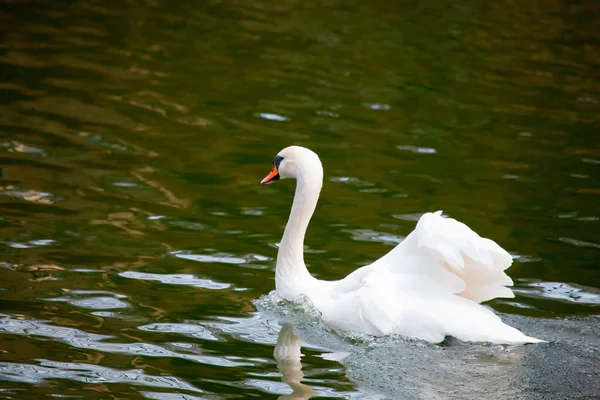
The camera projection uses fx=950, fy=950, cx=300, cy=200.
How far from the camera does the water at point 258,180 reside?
580 centimetres

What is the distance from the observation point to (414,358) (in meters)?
5.86

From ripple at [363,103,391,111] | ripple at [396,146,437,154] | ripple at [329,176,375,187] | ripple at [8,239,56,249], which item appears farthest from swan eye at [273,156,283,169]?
ripple at [363,103,391,111]

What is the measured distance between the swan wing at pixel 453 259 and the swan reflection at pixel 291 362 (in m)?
0.73

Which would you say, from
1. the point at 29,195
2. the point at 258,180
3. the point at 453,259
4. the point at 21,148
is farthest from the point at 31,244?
the point at 453,259

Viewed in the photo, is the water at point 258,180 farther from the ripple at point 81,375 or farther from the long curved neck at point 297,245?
the long curved neck at point 297,245

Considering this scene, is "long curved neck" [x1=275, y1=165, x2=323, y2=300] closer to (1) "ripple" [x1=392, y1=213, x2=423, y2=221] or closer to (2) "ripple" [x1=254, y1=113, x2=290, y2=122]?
(1) "ripple" [x1=392, y1=213, x2=423, y2=221]

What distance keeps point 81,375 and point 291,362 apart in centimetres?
129

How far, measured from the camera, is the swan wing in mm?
5941

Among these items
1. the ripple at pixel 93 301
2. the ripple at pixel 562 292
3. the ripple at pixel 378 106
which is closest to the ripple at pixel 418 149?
the ripple at pixel 378 106

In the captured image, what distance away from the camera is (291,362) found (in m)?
5.94

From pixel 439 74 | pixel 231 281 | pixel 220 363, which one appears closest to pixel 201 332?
pixel 220 363

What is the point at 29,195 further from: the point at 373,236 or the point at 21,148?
the point at 373,236

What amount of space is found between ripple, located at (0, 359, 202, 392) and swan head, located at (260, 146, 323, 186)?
210 cm

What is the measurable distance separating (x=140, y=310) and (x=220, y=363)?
105cm
